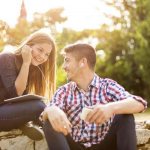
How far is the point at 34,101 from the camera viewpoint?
14.8 ft

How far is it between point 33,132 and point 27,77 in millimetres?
608

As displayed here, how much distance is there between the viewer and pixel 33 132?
459 centimetres

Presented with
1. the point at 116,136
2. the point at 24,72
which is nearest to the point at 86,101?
the point at 116,136

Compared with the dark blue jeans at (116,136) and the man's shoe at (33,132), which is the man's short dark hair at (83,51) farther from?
the man's shoe at (33,132)

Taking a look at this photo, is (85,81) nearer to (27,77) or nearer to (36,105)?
(36,105)

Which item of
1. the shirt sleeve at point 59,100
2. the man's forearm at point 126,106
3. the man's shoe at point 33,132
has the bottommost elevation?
the man's shoe at point 33,132

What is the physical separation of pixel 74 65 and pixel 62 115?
2.75 feet

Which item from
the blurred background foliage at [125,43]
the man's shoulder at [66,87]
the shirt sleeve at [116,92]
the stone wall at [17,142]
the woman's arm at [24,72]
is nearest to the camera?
the shirt sleeve at [116,92]

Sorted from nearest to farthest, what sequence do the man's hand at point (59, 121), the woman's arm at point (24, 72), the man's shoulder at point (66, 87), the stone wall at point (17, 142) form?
the man's hand at point (59, 121), the man's shoulder at point (66, 87), the woman's arm at point (24, 72), the stone wall at point (17, 142)

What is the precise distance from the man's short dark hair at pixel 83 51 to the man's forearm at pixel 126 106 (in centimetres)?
67

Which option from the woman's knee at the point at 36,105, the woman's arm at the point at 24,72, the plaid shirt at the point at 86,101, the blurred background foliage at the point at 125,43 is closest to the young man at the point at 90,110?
the plaid shirt at the point at 86,101

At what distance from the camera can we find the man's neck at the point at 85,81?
4.18 metres

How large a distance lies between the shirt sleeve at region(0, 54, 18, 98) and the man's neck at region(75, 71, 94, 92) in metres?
0.76

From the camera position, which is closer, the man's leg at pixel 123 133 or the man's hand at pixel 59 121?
the man's hand at pixel 59 121
